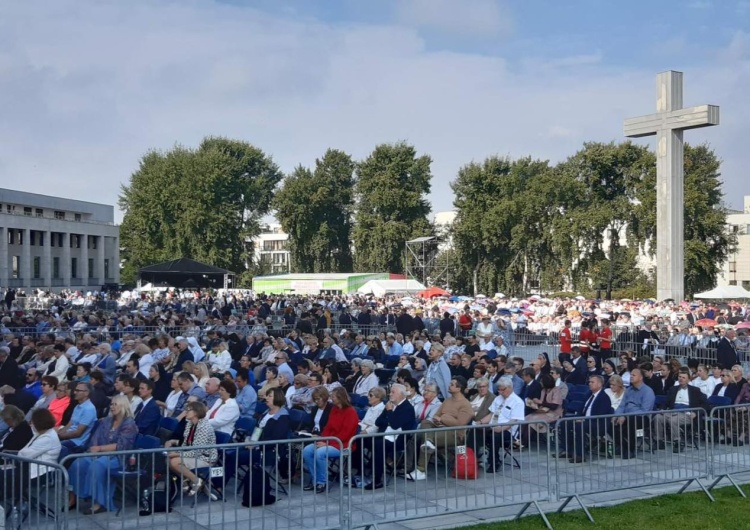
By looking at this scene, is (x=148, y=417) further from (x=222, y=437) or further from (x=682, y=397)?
(x=682, y=397)

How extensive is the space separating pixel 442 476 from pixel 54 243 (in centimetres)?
7713

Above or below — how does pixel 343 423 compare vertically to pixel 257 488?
above

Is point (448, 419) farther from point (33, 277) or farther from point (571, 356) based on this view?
point (33, 277)

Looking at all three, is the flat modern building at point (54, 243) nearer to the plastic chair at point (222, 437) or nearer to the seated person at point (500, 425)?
the plastic chair at point (222, 437)

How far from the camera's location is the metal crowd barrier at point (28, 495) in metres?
7.03

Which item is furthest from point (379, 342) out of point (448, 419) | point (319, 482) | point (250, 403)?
point (319, 482)

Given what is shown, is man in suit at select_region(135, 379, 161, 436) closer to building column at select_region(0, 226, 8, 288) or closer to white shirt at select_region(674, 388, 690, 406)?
white shirt at select_region(674, 388, 690, 406)

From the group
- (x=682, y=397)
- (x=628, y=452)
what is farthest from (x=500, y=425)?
(x=682, y=397)

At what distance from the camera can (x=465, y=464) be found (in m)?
8.45

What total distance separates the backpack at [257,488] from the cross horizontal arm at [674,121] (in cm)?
3407

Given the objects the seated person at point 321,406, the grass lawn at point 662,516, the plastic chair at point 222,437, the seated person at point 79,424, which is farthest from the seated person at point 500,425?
the seated person at point 79,424

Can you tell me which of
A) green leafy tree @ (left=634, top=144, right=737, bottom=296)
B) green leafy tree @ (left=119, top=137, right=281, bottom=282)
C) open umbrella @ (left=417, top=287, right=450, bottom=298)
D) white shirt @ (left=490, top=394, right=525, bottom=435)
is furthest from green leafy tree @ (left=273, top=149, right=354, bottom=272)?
white shirt @ (left=490, top=394, right=525, bottom=435)

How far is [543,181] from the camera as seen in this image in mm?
68125

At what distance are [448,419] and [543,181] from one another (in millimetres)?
59747
